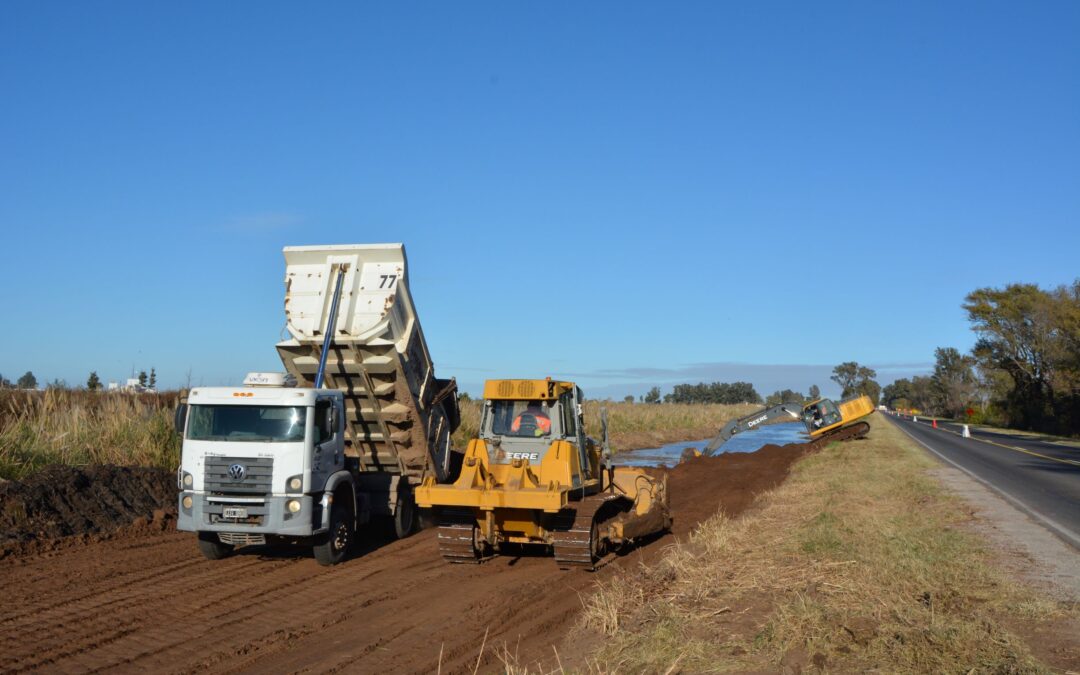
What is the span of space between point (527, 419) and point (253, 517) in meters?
3.98

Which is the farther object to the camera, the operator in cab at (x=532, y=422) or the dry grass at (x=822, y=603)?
the operator in cab at (x=532, y=422)

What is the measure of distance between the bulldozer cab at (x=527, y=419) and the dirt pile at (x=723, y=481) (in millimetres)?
3798

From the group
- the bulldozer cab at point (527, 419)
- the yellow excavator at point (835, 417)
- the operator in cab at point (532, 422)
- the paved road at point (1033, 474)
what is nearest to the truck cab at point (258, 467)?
the bulldozer cab at point (527, 419)

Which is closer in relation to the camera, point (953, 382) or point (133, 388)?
point (133, 388)

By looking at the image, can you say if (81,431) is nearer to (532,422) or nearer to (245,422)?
(245,422)

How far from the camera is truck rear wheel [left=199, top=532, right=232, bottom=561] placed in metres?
12.0

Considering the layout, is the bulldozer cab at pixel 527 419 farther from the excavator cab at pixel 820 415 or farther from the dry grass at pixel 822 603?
the excavator cab at pixel 820 415

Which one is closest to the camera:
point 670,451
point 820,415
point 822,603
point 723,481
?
point 822,603

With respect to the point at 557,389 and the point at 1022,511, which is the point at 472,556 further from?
the point at 1022,511

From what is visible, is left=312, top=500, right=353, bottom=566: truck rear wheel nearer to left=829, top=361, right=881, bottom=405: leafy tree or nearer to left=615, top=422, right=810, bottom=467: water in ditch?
left=615, top=422, right=810, bottom=467: water in ditch

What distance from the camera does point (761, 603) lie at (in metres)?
8.30

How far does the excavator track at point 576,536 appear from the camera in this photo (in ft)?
36.9

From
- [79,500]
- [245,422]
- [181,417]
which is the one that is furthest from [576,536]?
[79,500]

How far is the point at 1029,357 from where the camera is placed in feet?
218
